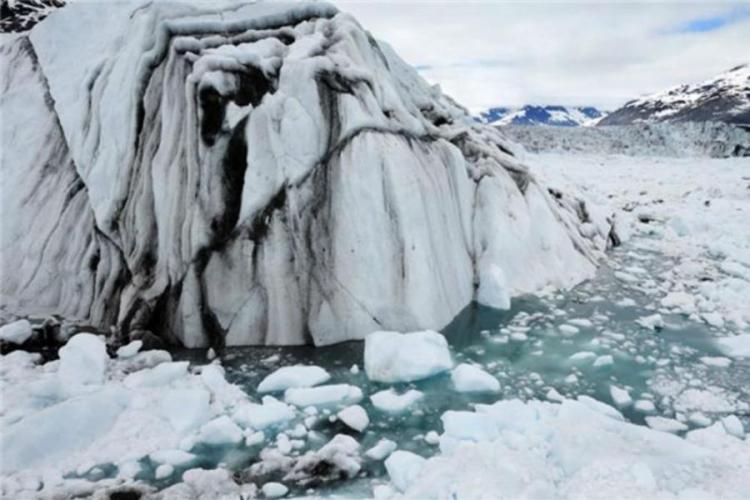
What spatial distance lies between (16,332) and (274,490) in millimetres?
3330

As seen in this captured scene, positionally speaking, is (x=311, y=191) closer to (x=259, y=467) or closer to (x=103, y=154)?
(x=103, y=154)

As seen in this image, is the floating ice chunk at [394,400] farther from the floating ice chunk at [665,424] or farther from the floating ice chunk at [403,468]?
the floating ice chunk at [665,424]

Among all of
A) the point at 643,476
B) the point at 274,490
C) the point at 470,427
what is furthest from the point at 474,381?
the point at 274,490

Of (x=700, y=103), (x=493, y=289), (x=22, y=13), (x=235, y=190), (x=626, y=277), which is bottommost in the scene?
(x=626, y=277)

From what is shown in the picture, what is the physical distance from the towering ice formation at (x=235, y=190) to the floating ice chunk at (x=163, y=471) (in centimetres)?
203

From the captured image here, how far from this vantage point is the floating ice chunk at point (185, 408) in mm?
3898

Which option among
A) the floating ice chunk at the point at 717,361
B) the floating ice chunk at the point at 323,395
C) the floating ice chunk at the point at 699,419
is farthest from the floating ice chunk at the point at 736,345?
the floating ice chunk at the point at 323,395

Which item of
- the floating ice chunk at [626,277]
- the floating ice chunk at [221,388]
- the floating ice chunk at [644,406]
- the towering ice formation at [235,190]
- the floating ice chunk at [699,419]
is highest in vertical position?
the towering ice formation at [235,190]

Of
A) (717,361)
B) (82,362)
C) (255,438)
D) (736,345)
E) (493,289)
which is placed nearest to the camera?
(255,438)

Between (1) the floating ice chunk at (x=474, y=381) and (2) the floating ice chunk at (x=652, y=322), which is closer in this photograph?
(1) the floating ice chunk at (x=474, y=381)

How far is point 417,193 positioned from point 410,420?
250cm

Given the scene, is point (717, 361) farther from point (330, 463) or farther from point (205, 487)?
point (205, 487)

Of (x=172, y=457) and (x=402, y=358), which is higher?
(x=402, y=358)

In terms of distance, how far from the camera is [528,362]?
507 cm
